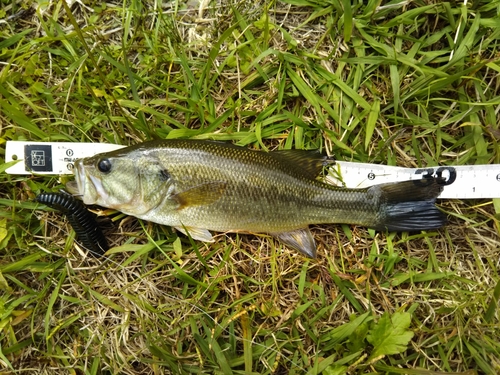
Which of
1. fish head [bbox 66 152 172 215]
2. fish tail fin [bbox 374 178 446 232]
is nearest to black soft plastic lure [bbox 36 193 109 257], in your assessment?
fish head [bbox 66 152 172 215]

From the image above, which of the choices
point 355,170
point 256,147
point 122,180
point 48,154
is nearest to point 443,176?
point 355,170

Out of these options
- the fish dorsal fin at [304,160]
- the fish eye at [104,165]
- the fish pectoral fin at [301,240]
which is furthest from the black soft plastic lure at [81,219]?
the fish dorsal fin at [304,160]

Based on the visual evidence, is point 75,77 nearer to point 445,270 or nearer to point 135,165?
point 135,165

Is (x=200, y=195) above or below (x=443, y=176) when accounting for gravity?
above

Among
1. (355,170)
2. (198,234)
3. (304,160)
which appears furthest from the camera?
(355,170)

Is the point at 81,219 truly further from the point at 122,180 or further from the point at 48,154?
the point at 48,154

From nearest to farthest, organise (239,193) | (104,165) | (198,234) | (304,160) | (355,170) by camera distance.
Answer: (104,165) < (239,193) < (198,234) < (304,160) < (355,170)

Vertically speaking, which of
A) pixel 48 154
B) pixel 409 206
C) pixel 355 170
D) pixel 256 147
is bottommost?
pixel 409 206
